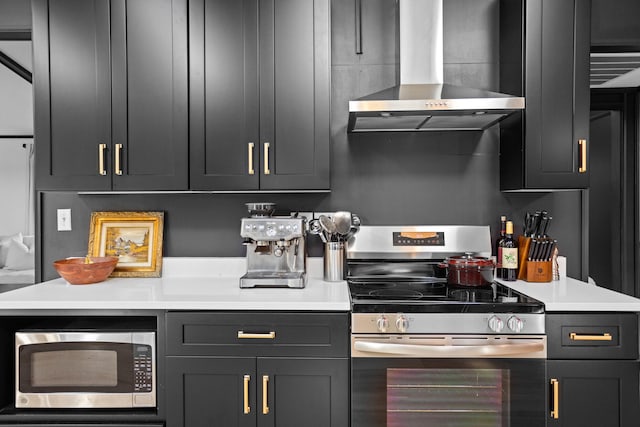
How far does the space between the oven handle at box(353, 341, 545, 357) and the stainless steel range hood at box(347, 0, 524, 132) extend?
100 cm

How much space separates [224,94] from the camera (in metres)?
2.07

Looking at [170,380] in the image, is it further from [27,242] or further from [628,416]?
[27,242]

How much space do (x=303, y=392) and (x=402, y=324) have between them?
492mm

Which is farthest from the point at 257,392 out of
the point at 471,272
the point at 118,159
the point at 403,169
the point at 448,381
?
the point at 403,169

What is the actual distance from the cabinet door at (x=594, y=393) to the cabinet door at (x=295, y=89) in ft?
4.28

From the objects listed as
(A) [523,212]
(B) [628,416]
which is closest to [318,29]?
(A) [523,212]

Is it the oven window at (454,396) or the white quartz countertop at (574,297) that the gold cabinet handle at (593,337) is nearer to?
the white quartz countertop at (574,297)

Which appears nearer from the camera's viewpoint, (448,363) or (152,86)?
(448,363)

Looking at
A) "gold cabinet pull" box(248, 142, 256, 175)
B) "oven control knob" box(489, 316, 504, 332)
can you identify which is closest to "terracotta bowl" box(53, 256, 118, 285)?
"gold cabinet pull" box(248, 142, 256, 175)

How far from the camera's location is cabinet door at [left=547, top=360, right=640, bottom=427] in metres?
1.65

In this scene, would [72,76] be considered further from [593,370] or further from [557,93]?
[593,370]

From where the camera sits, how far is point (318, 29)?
6.71 feet

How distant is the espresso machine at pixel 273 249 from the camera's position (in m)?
2.03

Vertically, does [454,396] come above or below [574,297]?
below
